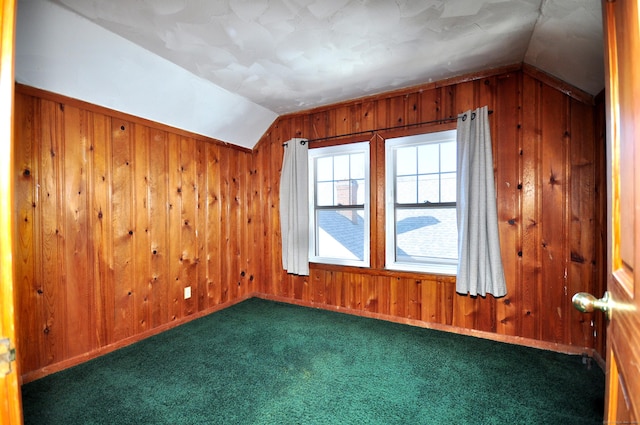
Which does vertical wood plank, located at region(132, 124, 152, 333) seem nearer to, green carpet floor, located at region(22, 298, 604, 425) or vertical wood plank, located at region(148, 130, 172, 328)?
vertical wood plank, located at region(148, 130, 172, 328)

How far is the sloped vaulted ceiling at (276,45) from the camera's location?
172 centimetres

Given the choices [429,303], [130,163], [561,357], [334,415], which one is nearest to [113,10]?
[130,163]

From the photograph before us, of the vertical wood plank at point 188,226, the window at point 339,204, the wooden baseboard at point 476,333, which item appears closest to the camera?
the wooden baseboard at point 476,333

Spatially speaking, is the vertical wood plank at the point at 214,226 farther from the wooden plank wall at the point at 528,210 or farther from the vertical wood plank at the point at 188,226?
the wooden plank wall at the point at 528,210

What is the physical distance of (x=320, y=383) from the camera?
1931 millimetres

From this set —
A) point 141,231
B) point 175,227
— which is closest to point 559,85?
point 175,227

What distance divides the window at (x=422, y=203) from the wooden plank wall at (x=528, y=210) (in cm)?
9

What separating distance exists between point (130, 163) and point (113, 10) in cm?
125

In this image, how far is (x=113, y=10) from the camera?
5.63 feet

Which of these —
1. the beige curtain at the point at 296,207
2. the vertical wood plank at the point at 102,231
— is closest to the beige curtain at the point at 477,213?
the beige curtain at the point at 296,207

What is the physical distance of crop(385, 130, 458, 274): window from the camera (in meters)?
2.84

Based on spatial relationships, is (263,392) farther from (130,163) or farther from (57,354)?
(130,163)

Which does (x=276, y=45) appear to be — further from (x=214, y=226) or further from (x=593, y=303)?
(x=593, y=303)

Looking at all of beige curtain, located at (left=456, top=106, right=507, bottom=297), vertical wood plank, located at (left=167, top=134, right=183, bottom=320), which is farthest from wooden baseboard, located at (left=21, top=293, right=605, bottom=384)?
beige curtain, located at (left=456, top=106, right=507, bottom=297)
